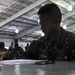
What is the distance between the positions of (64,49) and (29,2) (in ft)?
28.3

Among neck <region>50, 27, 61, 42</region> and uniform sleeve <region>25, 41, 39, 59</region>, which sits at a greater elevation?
neck <region>50, 27, 61, 42</region>

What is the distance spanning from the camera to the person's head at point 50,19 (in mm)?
2373

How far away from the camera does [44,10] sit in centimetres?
237

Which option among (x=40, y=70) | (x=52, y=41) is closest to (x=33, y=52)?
(x=52, y=41)

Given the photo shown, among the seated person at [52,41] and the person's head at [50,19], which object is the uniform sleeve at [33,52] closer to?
the seated person at [52,41]

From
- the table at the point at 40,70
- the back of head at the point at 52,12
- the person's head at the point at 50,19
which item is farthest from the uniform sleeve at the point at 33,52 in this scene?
the table at the point at 40,70

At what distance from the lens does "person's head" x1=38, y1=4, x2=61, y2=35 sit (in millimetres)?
2373

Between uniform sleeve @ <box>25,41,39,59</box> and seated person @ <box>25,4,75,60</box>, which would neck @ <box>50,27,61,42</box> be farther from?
uniform sleeve @ <box>25,41,39,59</box>

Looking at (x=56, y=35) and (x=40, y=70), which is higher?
(x=56, y=35)

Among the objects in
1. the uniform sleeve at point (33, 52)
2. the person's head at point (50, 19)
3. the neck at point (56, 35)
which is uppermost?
the person's head at point (50, 19)

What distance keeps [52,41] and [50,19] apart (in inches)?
13.7

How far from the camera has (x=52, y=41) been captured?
2.21 m

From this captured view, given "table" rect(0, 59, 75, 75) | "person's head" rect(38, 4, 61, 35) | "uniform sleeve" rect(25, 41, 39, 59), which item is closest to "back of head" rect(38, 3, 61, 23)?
"person's head" rect(38, 4, 61, 35)

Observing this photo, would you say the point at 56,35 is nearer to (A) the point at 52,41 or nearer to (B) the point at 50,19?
(A) the point at 52,41
